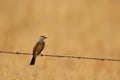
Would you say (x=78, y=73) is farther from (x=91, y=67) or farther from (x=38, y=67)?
(x=38, y=67)

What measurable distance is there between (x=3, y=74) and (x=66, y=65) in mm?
2517

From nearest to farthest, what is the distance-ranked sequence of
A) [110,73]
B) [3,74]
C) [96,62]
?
[3,74]
[110,73]
[96,62]

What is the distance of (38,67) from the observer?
17078 millimetres

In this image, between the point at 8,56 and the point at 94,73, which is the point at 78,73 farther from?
the point at 8,56

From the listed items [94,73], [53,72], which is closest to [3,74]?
[53,72]

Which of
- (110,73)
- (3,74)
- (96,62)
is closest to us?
(3,74)

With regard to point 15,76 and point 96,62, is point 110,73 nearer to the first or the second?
point 96,62

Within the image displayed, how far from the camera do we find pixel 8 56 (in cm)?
1834

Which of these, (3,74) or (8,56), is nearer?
(3,74)

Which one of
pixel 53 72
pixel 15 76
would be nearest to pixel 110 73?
pixel 53 72

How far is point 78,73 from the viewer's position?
18312 mm

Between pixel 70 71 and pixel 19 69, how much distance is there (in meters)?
1.65

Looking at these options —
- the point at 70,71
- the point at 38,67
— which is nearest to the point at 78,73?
the point at 70,71

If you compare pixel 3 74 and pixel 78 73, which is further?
pixel 78 73
